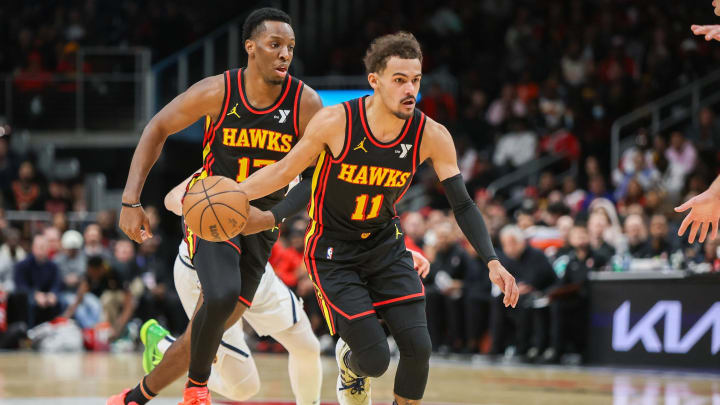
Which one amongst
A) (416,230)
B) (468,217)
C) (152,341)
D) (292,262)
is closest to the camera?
(468,217)

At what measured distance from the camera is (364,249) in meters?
5.62

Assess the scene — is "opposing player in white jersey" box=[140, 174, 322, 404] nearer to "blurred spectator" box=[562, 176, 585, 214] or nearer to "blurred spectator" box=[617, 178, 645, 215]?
"blurred spectator" box=[617, 178, 645, 215]

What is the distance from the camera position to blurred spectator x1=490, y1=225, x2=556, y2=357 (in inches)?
497

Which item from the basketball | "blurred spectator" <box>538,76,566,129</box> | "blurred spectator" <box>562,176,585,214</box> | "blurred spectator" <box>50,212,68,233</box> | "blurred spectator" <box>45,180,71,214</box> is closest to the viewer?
the basketball

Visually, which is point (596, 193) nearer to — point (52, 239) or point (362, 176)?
point (52, 239)

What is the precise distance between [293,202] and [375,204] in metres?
0.43

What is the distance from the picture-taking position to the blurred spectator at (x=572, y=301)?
12320mm

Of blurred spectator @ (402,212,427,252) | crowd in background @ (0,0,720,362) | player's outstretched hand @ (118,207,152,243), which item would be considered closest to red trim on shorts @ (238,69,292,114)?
player's outstretched hand @ (118,207,152,243)

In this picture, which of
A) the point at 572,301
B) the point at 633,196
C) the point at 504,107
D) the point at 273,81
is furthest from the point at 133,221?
the point at 504,107

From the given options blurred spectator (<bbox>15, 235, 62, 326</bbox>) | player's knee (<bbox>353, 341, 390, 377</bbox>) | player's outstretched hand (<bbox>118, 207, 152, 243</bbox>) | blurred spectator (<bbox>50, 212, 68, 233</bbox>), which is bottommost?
blurred spectator (<bbox>15, 235, 62, 326</bbox>)

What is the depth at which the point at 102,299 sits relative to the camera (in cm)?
1488

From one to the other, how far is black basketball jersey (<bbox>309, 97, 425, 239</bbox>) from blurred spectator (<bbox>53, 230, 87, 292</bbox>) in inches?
397

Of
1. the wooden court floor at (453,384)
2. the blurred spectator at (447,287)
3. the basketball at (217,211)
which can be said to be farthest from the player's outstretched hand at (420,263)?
the blurred spectator at (447,287)

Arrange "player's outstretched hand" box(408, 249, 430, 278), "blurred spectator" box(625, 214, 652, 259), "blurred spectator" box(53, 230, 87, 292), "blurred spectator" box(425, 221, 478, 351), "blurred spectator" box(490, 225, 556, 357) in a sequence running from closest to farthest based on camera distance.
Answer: "player's outstretched hand" box(408, 249, 430, 278) → "blurred spectator" box(625, 214, 652, 259) → "blurred spectator" box(490, 225, 556, 357) → "blurred spectator" box(425, 221, 478, 351) → "blurred spectator" box(53, 230, 87, 292)
